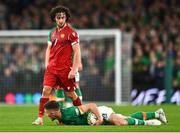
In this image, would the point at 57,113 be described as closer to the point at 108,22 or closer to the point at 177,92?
the point at 177,92

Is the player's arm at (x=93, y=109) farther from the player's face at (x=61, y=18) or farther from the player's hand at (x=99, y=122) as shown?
the player's face at (x=61, y=18)

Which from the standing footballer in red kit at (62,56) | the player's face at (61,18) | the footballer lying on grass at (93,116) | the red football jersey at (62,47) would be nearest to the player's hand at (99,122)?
the footballer lying on grass at (93,116)

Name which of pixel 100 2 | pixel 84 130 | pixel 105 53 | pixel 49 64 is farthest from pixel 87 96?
pixel 84 130

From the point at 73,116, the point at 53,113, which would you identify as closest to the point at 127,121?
the point at 73,116

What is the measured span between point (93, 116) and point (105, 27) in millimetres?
16398

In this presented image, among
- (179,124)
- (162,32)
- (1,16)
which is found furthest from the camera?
(1,16)

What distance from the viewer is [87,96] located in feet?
92.1

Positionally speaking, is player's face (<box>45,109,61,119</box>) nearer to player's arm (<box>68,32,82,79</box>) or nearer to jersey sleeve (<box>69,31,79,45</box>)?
player's arm (<box>68,32,82,79</box>)

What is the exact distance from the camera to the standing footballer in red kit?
16406 millimetres

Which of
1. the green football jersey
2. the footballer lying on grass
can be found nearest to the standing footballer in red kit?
the green football jersey

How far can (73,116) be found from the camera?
1546 centimetres

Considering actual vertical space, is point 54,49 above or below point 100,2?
below

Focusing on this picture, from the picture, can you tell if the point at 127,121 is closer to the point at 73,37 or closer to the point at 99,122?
the point at 99,122

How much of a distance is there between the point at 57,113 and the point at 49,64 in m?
1.78
